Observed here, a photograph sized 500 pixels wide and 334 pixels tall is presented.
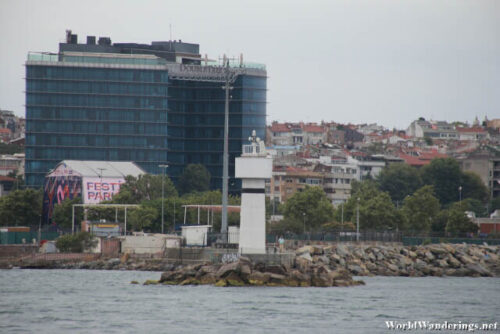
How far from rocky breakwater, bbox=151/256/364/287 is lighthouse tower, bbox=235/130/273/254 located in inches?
65.7

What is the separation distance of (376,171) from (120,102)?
186ft

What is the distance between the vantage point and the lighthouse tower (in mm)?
70625

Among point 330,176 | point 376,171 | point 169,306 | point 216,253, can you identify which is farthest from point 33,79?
point 169,306

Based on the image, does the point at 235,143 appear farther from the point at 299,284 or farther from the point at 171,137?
the point at 299,284

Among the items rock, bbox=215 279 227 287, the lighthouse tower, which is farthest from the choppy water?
the lighthouse tower

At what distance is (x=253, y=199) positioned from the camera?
70.8 metres

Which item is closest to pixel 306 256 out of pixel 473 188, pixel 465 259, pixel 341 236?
pixel 465 259

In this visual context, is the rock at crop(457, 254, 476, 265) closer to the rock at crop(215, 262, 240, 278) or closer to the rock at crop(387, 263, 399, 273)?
the rock at crop(387, 263, 399, 273)

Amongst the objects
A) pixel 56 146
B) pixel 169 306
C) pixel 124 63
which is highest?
pixel 124 63

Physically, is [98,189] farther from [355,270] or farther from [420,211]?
[355,270]

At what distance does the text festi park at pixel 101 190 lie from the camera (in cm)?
13062

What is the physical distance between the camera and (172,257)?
83.9 m

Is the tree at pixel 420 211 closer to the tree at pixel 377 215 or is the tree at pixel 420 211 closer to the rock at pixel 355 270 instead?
the tree at pixel 377 215

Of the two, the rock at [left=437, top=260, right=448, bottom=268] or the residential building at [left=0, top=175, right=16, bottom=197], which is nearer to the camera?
the rock at [left=437, top=260, right=448, bottom=268]
